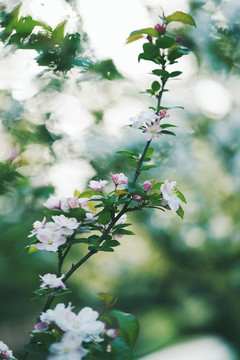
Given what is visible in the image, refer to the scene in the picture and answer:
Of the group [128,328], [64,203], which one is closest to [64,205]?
[64,203]

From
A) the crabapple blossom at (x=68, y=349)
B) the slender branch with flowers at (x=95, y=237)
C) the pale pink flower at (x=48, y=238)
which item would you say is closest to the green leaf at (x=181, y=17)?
the slender branch with flowers at (x=95, y=237)

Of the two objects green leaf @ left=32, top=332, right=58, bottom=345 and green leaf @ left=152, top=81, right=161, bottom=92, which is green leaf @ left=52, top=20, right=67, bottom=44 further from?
green leaf @ left=32, top=332, right=58, bottom=345

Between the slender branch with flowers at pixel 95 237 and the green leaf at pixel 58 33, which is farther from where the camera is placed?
the green leaf at pixel 58 33

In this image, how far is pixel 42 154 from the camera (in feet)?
5.48

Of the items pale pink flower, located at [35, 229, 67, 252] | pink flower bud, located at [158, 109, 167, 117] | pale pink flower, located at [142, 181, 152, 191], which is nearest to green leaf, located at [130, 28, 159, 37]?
pink flower bud, located at [158, 109, 167, 117]

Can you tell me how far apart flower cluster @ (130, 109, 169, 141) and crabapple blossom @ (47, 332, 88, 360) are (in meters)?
0.32

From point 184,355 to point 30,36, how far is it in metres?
3.70

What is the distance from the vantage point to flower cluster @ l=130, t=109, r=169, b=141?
565 mm

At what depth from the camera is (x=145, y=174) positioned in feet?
9.07

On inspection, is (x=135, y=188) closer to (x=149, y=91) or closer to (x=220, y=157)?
(x=149, y=91)

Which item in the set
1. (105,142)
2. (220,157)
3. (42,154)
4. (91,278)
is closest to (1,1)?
(42,154)

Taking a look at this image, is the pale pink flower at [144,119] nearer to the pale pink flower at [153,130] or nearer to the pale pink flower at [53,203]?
the pale pink flower at [153,130]

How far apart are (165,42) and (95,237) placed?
342 mm

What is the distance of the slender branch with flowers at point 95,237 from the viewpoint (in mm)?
403
